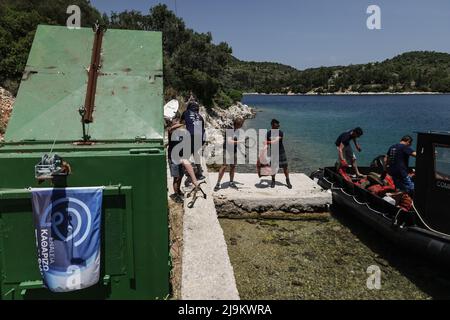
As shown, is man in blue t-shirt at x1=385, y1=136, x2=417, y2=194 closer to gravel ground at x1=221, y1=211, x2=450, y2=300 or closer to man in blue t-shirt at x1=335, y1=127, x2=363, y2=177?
gravel ground at x1=221, y1=211, x2=450, y2=300

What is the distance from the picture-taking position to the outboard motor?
605 centimetres

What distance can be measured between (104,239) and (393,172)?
6642 mm

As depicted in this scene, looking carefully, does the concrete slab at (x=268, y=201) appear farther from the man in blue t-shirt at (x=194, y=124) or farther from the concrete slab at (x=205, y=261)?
the concrete slab at (x=205, y=261)

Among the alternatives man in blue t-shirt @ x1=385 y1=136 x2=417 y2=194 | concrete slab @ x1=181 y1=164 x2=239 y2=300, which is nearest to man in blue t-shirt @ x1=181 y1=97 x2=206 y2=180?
concrete slab @ x1=181 y1=164 x2=239 y2=300

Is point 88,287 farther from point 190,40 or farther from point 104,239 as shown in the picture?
point 190,40

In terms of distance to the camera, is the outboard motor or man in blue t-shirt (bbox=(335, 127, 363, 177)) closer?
the outboard motor

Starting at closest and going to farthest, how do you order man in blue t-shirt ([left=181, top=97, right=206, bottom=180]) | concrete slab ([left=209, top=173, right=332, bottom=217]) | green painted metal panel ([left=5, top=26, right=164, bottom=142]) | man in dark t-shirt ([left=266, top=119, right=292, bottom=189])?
green painted metal panel ([left=5, top=26, right=164, bottom=142])
man in blue t-shirt ([left=181, top=97, right=206, bottom=180])
concrete slab ([left=209, top=173, right=332, bottom=217])
man in dark t-shirt ([left=266, top=119, right=292, bottom=189])

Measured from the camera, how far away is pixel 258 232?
798 centimetres

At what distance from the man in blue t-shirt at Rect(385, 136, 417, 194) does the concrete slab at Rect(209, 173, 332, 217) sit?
1.69 meters

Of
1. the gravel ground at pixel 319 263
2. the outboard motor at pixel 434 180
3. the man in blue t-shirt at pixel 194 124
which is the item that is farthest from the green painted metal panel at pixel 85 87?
the outboard motor at pixel 434 180

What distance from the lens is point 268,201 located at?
872 centimetres

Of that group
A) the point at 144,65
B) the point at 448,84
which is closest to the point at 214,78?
the point at 144,65

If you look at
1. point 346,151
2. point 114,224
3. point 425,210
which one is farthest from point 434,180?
point 114,224
